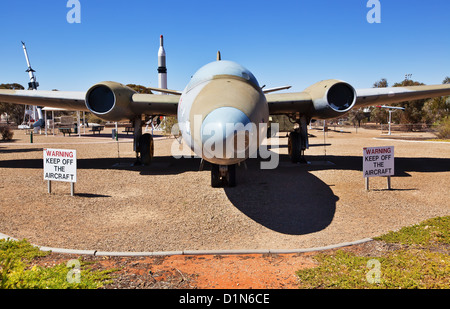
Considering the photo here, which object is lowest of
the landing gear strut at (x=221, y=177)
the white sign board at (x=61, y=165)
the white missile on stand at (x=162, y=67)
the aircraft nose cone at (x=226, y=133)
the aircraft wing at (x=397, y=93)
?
the landing gear strut at (x=221, y=177)

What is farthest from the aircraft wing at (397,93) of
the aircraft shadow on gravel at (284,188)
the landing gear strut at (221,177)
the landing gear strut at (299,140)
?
the landing gear strut at (221,177)

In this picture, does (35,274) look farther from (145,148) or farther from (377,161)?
(145,148)

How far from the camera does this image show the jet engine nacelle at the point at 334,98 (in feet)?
36.8

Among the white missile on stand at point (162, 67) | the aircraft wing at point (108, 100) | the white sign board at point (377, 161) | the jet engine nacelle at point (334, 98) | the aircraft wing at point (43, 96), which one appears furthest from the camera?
the white missile on stand at point (162, 67)

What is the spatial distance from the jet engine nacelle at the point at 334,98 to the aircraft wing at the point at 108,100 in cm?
572

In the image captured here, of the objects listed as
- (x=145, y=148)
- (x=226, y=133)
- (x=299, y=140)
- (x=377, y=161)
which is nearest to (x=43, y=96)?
(x=145, y=148)

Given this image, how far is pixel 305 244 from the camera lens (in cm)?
542

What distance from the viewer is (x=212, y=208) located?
752 cm

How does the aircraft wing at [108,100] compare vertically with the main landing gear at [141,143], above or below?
above

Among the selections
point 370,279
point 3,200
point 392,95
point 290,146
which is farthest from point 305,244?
point 392,95

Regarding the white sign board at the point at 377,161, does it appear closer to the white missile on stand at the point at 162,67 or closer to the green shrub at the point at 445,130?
the green shrub at the point at 445,130

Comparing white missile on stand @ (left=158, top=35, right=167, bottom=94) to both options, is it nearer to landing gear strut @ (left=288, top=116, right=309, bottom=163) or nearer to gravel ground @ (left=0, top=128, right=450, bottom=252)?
landing gear strut @ (left=288, top=116, right=309, bottom=163)

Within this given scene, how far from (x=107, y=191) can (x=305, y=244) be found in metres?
6.38

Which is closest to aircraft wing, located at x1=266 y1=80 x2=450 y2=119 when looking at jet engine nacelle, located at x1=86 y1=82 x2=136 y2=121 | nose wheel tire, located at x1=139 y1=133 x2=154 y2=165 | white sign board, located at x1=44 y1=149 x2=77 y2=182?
nose wheel tire, located at x1=139 y1=133 x2=154 y2=165
